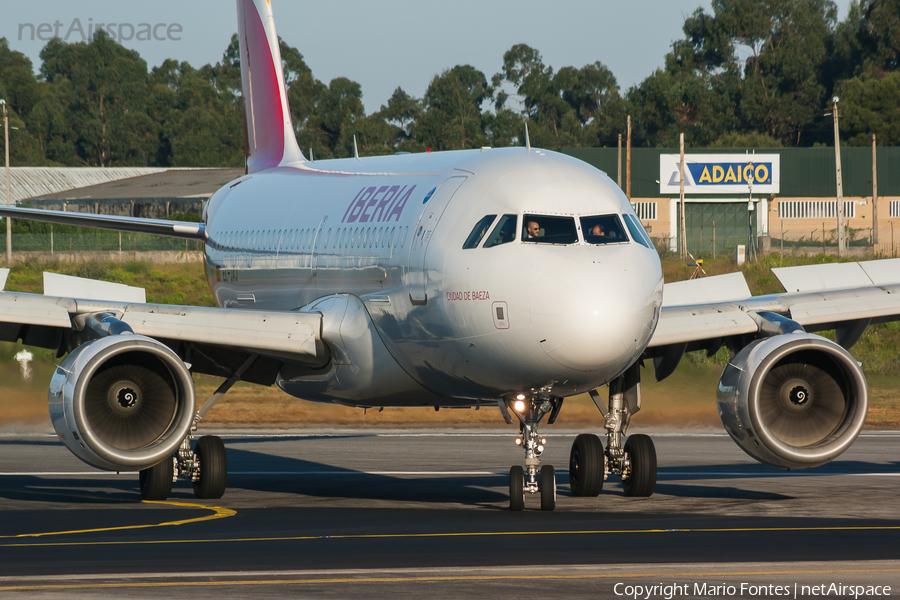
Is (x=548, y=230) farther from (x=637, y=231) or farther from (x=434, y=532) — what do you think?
(x=434, y=532)

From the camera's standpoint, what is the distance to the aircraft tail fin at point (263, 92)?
94.7 feet

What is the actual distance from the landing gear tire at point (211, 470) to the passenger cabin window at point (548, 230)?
6.49 m

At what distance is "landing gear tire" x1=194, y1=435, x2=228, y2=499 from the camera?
1941cm

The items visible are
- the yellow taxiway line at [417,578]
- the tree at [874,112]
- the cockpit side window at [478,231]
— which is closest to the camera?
the yellow taxiway line at [417,578]

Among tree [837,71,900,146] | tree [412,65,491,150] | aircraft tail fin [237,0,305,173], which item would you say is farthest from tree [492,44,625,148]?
aircraft tail fin [237,0,305,173]

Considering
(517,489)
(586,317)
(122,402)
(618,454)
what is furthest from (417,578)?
(618,454)

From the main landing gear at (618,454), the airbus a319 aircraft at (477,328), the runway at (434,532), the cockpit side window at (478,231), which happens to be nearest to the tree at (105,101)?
the runway at (434,532)

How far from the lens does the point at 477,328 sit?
15359mm

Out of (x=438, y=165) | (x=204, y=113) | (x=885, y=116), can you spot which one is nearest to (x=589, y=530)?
(x=438, y=165)

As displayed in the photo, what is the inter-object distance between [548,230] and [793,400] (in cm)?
458

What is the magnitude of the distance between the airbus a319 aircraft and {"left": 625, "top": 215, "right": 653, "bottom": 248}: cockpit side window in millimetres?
35

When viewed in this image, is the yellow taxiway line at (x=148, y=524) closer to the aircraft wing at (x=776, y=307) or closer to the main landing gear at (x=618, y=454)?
the main landing gear at (x=618, y=454)

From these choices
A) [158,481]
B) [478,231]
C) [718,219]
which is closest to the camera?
[478,231]

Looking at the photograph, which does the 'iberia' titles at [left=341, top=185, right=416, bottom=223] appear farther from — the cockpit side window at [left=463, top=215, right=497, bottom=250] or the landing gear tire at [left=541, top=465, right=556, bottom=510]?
the landing gear tire at [left=541, top=465, right=556, bottom=510]
